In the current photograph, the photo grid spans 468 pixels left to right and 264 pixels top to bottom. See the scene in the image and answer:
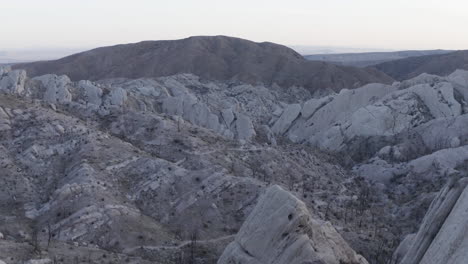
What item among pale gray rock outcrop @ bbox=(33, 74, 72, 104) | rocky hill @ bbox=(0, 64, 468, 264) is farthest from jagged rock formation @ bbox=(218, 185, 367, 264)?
pale gray rock outcrop @ bbox=(33, 74, 72, 104)

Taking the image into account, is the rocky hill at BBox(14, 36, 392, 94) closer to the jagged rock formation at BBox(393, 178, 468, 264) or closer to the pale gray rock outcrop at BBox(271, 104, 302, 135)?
the pale gray rock outcrop at BBox(271, 104, 302, 135)

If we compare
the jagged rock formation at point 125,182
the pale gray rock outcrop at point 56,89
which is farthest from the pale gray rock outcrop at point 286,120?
the pale gray rock outcrop at point 56,89

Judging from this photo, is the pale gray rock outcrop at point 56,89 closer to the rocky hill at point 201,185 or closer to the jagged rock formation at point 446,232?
the rocky hill at point 201,185

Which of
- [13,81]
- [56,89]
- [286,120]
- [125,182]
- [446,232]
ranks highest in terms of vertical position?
[13,81]

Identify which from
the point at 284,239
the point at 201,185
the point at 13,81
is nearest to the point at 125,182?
the point at 201,185

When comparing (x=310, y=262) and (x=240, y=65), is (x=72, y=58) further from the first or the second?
(x=310, y=262)

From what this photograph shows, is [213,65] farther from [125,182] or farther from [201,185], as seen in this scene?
[201,185]
